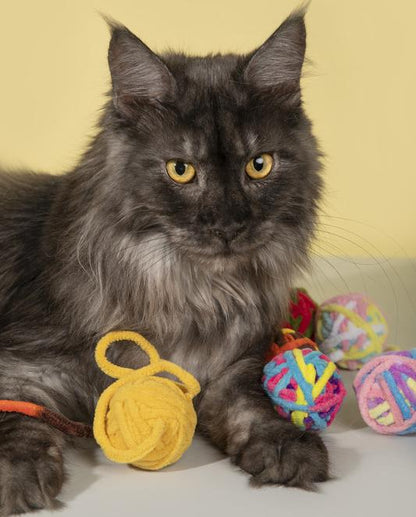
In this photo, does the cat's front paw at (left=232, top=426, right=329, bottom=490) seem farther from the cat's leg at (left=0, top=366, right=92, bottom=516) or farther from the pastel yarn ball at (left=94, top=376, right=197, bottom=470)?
the cat's leg at (left=0, top=366, right=92, bottom=516)

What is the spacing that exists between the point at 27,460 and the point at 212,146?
2.71 ft

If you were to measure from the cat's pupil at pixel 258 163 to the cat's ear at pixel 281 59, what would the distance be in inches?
7.5

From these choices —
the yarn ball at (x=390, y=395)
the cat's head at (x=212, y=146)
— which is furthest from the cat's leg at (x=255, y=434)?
the cat's head at (x=212, y=146)

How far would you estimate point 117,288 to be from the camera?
7.94ft

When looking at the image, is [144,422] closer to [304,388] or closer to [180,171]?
[304,388]

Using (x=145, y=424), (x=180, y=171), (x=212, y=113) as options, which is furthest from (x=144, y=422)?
(x=212, y=113)

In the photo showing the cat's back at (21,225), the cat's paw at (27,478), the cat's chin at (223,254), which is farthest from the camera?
the cat's back at (21,225)

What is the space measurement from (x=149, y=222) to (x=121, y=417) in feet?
1.54

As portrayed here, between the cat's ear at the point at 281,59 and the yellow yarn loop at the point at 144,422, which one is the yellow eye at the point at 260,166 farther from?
the yellow yarn loop at the point at 144,422

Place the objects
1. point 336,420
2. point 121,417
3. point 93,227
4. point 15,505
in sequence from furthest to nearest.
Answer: point 336,420, point 93,227, point 121,417, point 15,505

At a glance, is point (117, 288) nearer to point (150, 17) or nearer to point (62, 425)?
point (62, 425)

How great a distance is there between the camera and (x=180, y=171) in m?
2.26

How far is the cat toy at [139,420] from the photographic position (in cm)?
214

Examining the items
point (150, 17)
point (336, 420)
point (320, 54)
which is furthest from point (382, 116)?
point (336, 420)
